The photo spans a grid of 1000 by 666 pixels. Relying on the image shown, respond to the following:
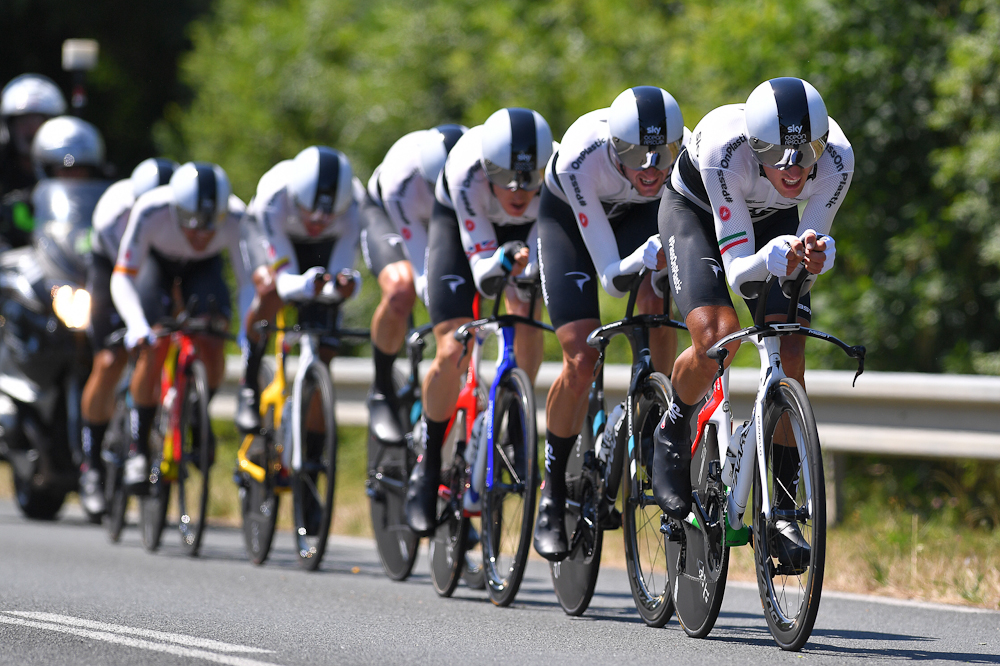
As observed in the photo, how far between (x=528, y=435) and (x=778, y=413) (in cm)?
167

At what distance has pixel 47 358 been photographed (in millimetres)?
12031

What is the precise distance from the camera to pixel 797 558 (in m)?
5.47

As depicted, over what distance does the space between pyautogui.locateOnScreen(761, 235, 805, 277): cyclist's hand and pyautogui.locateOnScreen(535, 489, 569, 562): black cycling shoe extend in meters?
1.85

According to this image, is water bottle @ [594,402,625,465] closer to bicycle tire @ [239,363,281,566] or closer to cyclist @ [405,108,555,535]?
cyclist @ [405,108,555,535]

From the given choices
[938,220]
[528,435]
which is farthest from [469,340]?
[938,220]

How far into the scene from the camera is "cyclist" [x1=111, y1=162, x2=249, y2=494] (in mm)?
9742

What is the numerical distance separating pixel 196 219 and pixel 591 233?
154 inches

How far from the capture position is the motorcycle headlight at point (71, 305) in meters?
12.0

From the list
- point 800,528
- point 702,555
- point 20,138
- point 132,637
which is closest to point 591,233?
point 702,555

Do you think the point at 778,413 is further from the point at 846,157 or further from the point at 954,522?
the point at 954,522

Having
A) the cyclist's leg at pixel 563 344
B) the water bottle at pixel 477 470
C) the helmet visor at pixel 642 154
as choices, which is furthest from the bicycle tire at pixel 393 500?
the helmet visor at pixel 642 154

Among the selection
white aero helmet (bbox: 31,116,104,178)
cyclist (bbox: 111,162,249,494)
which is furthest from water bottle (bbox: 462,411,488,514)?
white aero helmet (bbox: 31,116,104,178)

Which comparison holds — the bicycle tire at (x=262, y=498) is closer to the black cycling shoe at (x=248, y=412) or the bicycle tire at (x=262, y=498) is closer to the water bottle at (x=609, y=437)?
the black cycling shoe at (x=248, y=412)

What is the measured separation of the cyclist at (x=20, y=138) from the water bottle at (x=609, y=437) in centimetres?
853
